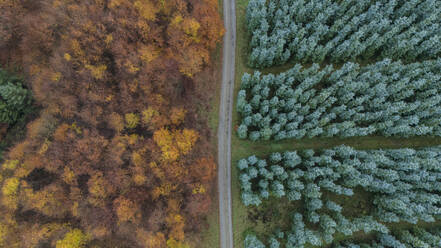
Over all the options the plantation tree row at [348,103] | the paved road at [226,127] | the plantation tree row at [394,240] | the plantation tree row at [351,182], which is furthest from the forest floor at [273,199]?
the plantation tree row at [351,182]

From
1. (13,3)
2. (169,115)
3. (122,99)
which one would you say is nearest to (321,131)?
(169,115)

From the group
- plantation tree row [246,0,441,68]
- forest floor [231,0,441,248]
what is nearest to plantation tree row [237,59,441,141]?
forest floor [231,0,441,248]

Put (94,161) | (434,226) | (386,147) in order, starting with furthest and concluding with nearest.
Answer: (386,147)
(434,226)
(94,161)

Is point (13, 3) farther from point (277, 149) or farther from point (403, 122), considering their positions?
point (403, 122)

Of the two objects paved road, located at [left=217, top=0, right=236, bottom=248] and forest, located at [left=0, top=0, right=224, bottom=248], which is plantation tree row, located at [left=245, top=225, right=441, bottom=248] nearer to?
paved road, located at [left=217, top=0, right=236, bottom=248]

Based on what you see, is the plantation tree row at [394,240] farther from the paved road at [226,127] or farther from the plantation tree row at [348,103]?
the plantation tree row at [348,103]
